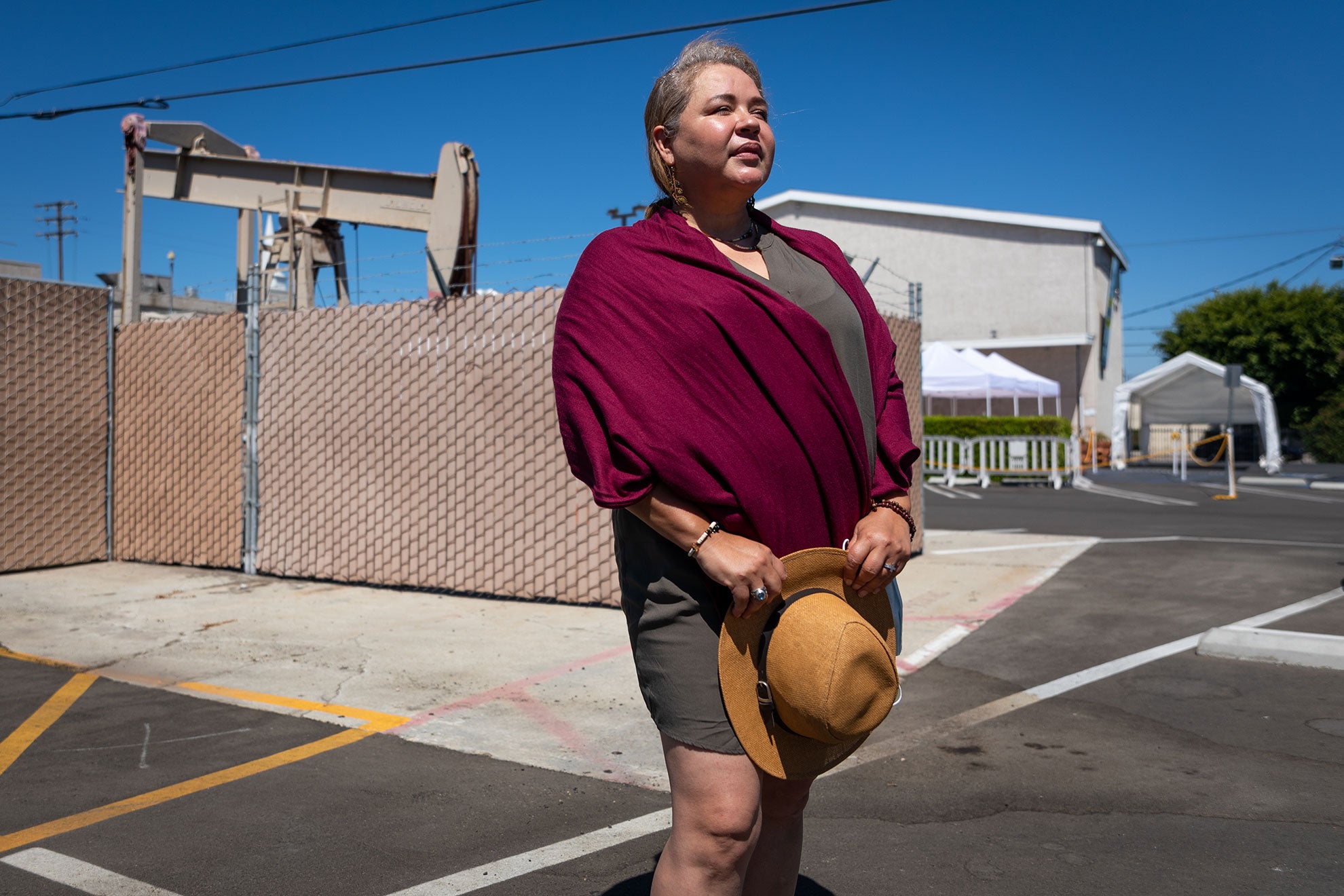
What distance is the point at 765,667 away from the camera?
1.87m

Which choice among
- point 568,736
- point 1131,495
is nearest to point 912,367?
point 568,736

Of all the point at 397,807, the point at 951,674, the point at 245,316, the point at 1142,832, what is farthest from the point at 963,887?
the point at 245,316

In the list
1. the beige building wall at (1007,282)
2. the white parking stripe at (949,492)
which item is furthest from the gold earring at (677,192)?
the beige building wall at (1007,282)

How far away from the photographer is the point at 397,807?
3691mm

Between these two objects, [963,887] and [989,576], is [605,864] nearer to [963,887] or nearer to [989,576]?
[963,887]

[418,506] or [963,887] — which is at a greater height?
[418,506]

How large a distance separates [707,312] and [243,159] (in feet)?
39.3

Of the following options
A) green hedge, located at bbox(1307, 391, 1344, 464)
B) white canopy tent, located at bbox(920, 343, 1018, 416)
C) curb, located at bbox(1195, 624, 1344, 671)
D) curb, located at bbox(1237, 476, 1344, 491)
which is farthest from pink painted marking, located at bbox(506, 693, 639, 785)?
green hedge, located at bbox(1307, 391, 1344, 464)

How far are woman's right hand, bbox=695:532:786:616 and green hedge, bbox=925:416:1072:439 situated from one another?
68.7ft

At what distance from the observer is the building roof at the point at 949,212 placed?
2931 centimetres

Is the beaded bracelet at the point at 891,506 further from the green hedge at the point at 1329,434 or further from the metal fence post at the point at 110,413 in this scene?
the green hedge at the point at 1329,434

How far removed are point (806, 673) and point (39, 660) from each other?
5.81 metres

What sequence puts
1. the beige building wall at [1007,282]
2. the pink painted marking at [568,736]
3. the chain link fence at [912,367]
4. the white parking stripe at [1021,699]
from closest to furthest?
the pink painted marking at [568,736], the white parking stripe at [1021,699], the chain link fence at [912,367], the beige building wall at [1007,282]

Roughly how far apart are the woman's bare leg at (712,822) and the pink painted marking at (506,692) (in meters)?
3.00
